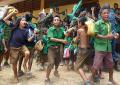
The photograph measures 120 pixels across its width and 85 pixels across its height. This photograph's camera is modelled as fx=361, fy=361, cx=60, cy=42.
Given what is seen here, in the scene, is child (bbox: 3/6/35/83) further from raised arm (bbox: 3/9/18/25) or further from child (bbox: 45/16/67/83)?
child (bbox: 45/16/67/83)

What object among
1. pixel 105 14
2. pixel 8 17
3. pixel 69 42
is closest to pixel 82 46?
pixel 105 14

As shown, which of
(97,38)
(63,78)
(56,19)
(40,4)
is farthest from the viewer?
(40,4)

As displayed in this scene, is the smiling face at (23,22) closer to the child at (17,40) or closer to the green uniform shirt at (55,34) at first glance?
the child at (17,40)

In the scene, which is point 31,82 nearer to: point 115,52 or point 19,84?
point 19,84

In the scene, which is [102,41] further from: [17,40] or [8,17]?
[8,17]

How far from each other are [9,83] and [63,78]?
139 cm

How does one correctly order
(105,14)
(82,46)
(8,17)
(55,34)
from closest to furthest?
1. (105,14)
2. (82,46)
3. (55,34)
4. (8,17)

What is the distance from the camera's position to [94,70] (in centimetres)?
814

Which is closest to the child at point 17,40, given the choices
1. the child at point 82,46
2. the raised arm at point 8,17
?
the raised arm at point 8,17

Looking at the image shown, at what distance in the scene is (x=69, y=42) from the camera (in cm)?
1007

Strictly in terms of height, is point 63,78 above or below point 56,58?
below

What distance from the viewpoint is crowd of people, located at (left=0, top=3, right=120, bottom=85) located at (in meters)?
8.08

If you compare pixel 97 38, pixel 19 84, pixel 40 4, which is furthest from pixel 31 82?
pixel 40 4

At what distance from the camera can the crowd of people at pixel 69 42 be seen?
8.08m
